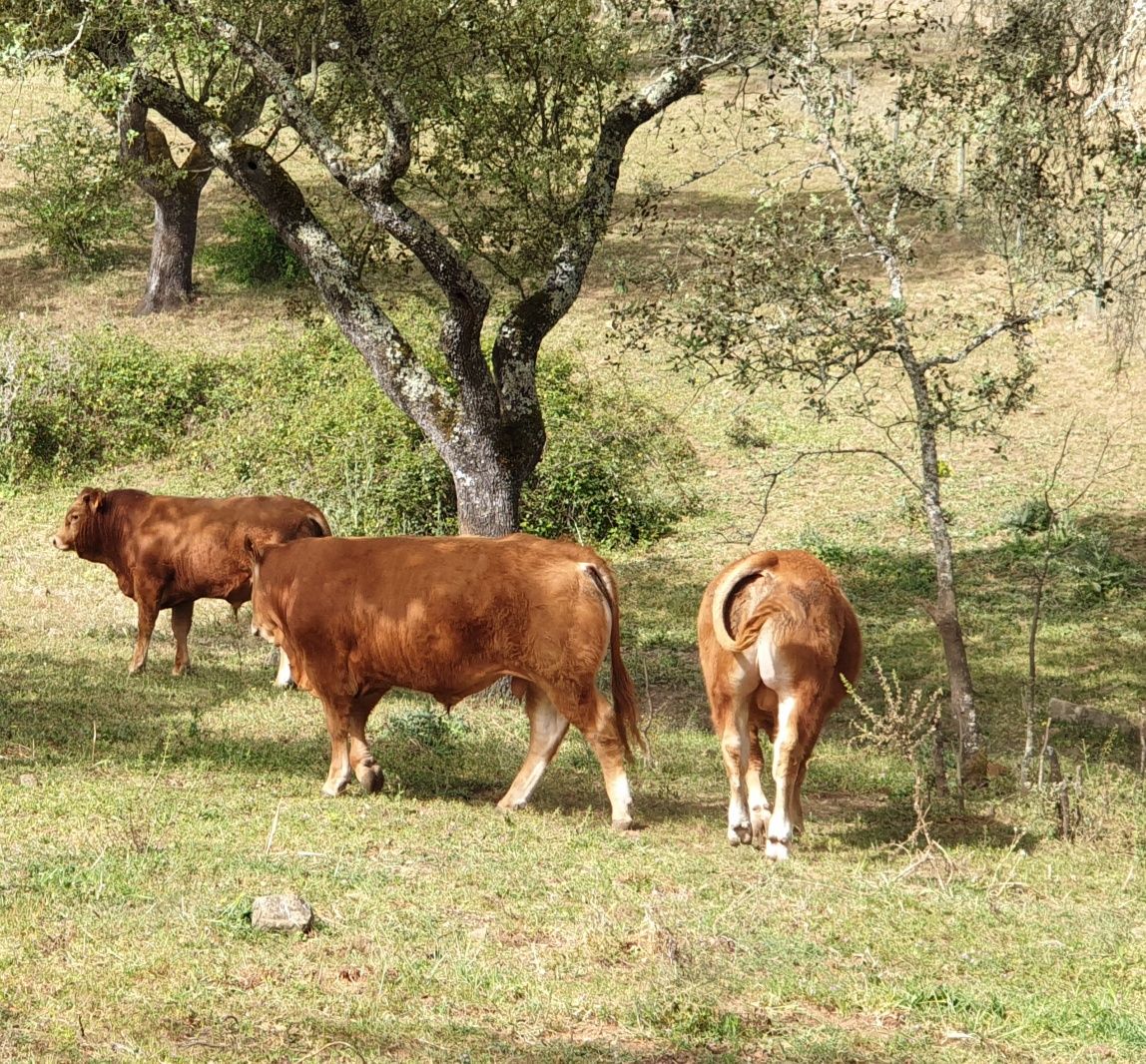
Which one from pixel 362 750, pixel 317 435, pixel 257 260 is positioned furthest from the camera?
pixel 257 260

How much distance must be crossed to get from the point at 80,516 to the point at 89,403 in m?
9.40

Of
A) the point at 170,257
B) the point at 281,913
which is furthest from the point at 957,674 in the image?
the point at 170,257

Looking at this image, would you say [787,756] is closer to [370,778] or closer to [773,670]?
[773,670]

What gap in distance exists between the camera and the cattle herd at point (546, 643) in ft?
29.2

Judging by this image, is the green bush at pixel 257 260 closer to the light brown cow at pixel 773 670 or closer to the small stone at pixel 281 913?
the light brown cow at pixel 773 670

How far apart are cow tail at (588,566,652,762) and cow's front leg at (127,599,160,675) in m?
5.14

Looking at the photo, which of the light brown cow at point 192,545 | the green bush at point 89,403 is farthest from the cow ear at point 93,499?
the green bush at point 89,403

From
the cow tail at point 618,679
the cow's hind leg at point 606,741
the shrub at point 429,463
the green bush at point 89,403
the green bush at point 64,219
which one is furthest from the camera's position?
the green bush at point 64,219

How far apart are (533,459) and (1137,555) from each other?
26.2ft

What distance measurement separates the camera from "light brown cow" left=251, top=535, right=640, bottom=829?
934cm

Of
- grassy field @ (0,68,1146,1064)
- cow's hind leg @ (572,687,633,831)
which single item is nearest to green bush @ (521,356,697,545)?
grassy field @ (0,68,1146,1064)

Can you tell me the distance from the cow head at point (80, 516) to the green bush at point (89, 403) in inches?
317

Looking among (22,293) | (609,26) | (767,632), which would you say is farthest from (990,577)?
(22,293)

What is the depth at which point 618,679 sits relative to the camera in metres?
9.68
